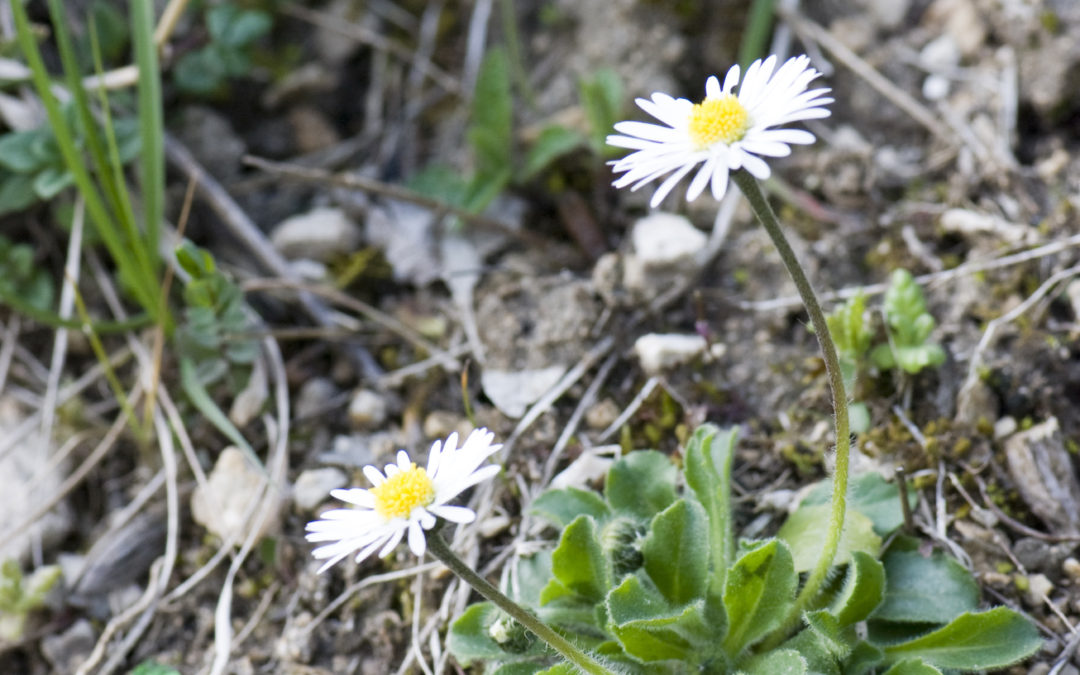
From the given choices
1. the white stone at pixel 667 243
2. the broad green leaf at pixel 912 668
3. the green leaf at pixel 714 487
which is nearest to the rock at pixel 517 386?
the white stone at pixel 667 243

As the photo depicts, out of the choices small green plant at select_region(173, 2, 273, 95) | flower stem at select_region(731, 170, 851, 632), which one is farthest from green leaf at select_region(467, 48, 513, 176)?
flower stem at select_region(731, 170, 851, 632)

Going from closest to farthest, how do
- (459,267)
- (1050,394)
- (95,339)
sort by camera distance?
(1050,394) → (95,339) → (459,267)

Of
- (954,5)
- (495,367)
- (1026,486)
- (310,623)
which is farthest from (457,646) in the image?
(954,5)

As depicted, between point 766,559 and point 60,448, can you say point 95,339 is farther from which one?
point 766,559

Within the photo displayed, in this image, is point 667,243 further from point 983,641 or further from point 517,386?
point 983,641

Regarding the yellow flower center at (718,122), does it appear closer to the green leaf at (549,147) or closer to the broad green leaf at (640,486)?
the broad green leaf at (640,486)

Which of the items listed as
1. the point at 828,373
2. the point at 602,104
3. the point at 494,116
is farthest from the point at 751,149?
the point at 494,116
